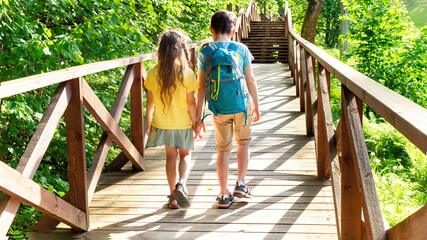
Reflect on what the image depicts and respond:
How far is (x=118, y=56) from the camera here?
537 centimetres

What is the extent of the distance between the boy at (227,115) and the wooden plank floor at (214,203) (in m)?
0.21

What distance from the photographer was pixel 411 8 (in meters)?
66.2

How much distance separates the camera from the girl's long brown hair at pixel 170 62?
342cm

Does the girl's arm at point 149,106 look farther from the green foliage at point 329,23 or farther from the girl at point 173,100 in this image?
the green foliage at point 329,23

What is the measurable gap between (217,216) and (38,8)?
2.60 m

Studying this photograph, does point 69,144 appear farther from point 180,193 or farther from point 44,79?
point 180,193

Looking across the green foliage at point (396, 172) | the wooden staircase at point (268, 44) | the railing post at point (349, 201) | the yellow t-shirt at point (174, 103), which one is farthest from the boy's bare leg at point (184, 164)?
the wooden staircase at point (268, 44)

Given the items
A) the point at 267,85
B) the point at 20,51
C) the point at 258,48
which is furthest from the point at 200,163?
the point at 258,48

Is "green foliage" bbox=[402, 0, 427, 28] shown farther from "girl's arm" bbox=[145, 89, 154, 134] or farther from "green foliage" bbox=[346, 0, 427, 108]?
"girl's arm" bbox=[145, 89, 154, 134]

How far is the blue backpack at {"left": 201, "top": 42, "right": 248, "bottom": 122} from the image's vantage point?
334cm

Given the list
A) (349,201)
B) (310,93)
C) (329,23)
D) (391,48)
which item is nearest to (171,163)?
(349,201)

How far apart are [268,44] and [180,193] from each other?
16.6 metres

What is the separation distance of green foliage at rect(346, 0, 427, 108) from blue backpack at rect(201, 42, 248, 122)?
26.5 feet

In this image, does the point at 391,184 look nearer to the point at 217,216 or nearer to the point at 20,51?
the point at 217,216
